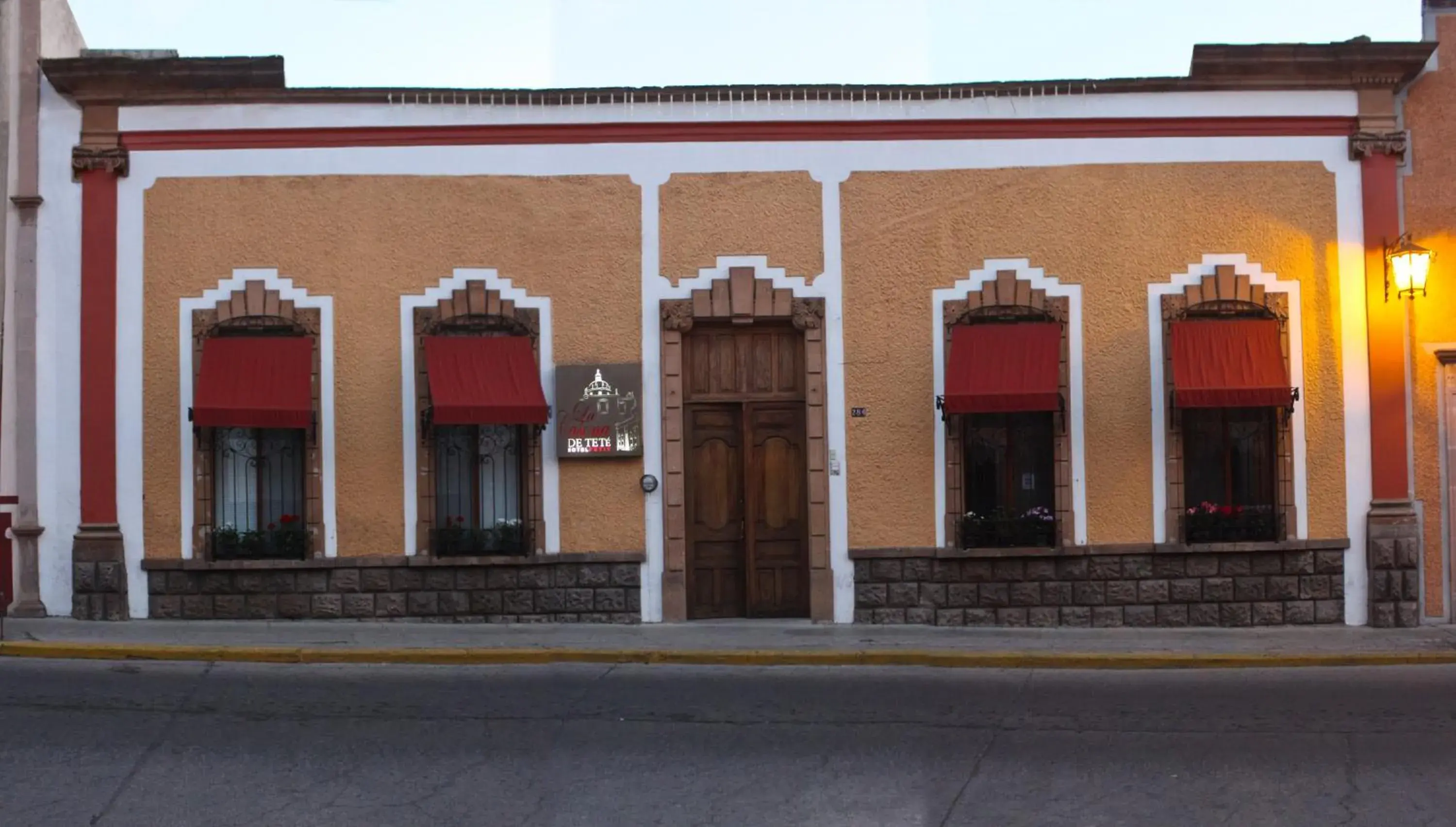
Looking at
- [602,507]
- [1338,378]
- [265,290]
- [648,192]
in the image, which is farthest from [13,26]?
[1338,378]

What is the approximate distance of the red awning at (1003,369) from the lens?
13945 millimetres

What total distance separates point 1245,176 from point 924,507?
467cm

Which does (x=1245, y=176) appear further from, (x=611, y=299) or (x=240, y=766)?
(x=240, y=766)

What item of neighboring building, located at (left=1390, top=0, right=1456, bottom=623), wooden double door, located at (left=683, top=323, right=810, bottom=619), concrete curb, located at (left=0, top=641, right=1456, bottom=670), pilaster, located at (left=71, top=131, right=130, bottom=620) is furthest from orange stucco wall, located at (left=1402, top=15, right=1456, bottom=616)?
pilaster, located at (left=71, top=131, right=130, bottom=620)

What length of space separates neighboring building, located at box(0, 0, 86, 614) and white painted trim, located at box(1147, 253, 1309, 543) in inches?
440

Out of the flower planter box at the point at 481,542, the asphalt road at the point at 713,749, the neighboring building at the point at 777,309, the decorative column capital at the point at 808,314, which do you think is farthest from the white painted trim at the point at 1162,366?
the flower planter box at the point at 481,542

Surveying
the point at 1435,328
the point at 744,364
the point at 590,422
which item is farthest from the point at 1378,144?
the point at 590,422

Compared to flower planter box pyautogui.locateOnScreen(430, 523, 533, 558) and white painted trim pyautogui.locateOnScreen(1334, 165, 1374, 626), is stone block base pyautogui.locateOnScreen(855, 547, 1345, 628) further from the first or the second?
flower planter box pyautogui.locateOnScreen(430, 523, 533, 558)

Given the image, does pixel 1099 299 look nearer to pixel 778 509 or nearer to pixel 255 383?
pixel 778 509

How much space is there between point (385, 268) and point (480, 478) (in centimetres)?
233

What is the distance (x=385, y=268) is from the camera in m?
14.4

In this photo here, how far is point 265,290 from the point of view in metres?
14.3

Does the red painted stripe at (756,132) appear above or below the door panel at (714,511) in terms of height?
above

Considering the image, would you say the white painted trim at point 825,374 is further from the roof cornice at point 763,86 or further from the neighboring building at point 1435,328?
the neighboring building at point 1435,328
